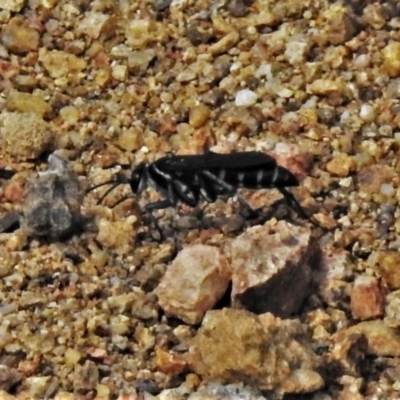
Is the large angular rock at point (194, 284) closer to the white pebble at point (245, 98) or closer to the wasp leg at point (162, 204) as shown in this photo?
the wasp leg at point (162, 204)

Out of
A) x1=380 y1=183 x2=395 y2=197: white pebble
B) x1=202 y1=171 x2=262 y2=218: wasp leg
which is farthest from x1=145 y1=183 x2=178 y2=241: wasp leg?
x1=380 y1=183 x2=395 y2=197: white pebble

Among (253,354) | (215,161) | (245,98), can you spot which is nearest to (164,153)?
(215,161)

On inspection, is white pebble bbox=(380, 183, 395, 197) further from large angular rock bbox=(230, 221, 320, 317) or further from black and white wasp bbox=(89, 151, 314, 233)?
large angular rock bbox=(230, 221, 320, 317)

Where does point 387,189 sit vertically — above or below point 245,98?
below

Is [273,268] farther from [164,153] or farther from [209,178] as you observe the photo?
[164,153]

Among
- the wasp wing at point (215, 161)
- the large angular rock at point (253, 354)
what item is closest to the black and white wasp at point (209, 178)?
the wasp wing at point (215, 161)

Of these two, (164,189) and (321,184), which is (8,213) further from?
(321,184)
